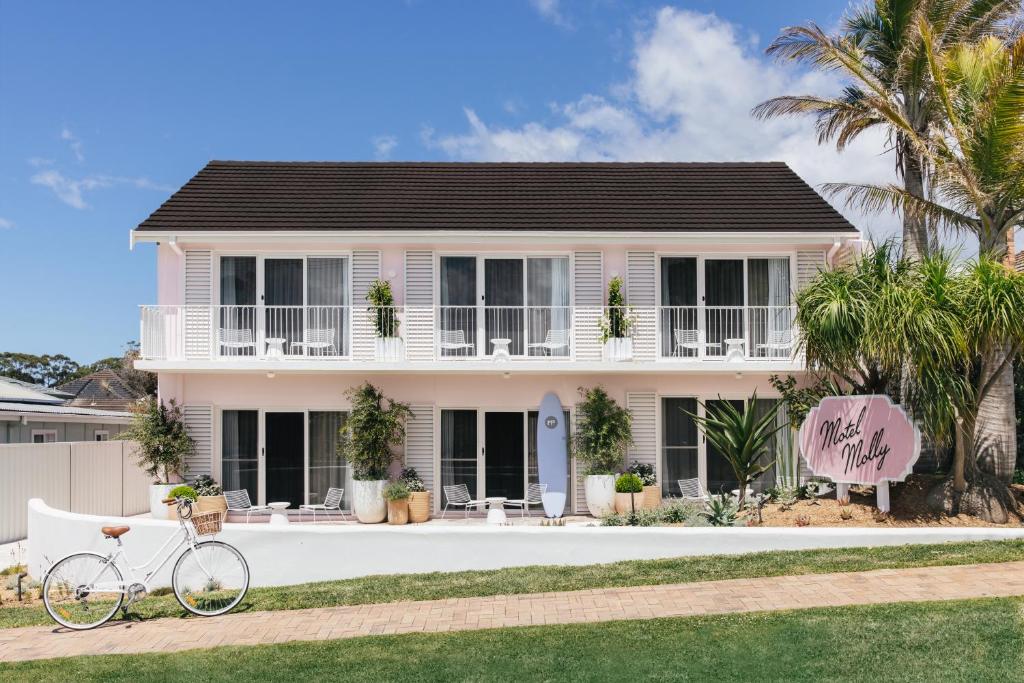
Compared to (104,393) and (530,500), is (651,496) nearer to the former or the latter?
(530,500)

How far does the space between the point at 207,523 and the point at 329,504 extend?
25.8ft

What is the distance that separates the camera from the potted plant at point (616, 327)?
1691 cm

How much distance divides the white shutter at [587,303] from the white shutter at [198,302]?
7.28 meters

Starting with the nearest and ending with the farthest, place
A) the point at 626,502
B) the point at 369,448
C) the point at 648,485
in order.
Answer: the point at 626,502
the point at 369,448
the point at 648,485

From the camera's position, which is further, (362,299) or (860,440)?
(362,299)

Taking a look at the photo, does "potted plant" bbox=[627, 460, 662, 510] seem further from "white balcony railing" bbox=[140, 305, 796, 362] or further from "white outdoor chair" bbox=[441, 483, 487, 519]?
"white outdoor chair" bbox=[441, 483, 487, 519]

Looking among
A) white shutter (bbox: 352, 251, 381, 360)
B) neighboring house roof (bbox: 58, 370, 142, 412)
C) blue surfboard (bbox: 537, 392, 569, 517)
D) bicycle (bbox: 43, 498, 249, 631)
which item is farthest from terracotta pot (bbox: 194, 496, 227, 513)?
neighboring house roof (bbox: 58, 370, 142, 412)

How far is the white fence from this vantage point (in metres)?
15.8

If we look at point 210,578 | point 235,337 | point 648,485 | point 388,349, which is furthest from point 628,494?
point 210,578

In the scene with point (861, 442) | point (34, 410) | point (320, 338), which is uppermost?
point (320, 338)

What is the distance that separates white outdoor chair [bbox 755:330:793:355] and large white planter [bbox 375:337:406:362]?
7.14m

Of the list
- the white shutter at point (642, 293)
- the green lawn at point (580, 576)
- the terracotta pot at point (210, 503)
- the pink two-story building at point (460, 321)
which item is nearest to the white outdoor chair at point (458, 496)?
the pink two-story building at point (460, 321)

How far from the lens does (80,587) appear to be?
340 inches

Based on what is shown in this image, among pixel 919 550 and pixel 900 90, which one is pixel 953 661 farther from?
pixel 900 90
